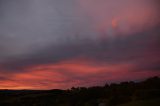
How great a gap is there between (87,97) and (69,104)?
5.36 meters

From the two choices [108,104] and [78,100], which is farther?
[78,100]

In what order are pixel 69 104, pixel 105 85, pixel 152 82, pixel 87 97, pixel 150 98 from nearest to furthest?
pixel 150 98, pixel 152 82, pixel 69 104, pixel 87 97, pixel 105 85

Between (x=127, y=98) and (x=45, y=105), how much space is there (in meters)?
22.0

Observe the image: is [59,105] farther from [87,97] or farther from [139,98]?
[139,98]

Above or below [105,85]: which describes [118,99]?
below

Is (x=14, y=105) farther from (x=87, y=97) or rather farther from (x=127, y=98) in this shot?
(x=127, y=98)

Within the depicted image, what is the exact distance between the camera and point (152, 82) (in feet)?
151

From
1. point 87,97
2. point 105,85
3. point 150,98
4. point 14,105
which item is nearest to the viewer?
point 150,98

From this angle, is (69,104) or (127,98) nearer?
(127,98)

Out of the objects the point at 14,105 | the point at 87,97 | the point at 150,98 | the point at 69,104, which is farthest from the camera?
the point at 14,105

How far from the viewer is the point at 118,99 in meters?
42.2

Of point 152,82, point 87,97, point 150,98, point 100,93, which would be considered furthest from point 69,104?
point 150,98

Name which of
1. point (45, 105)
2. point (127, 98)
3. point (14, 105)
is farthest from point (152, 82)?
point (14, 105)

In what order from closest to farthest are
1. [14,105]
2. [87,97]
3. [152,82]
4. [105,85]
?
1. [152,82]
2. [87,97]
3. [14,105]
4. [105,85]
